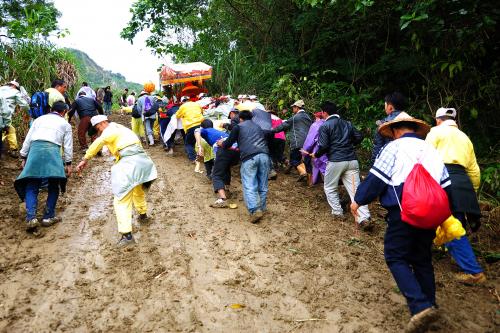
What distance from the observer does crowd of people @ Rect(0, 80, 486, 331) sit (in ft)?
10.3

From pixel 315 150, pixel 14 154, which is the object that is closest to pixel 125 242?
pixel 315 150

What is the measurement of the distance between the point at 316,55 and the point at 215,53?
414 cm

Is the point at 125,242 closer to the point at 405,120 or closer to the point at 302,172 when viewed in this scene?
the point at 405,120

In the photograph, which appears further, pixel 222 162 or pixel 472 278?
pixel 222 162

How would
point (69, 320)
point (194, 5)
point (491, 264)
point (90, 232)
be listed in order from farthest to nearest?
point (194, 5) → point (90, 232) → point (491, 264) → point (69, 320)

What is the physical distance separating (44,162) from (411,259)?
474cm

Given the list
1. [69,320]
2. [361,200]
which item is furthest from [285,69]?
[69,320]

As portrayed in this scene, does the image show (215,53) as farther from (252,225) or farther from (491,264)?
(491,264)

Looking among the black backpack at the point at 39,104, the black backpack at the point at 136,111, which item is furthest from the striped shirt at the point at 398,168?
the black backpack at the point at 136,111

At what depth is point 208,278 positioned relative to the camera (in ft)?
13.2

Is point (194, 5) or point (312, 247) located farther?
point (194, 5)

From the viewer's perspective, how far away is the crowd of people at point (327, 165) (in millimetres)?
3127

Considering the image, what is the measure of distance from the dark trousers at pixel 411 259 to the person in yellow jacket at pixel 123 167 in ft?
10.5

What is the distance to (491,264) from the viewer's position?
4.79m
